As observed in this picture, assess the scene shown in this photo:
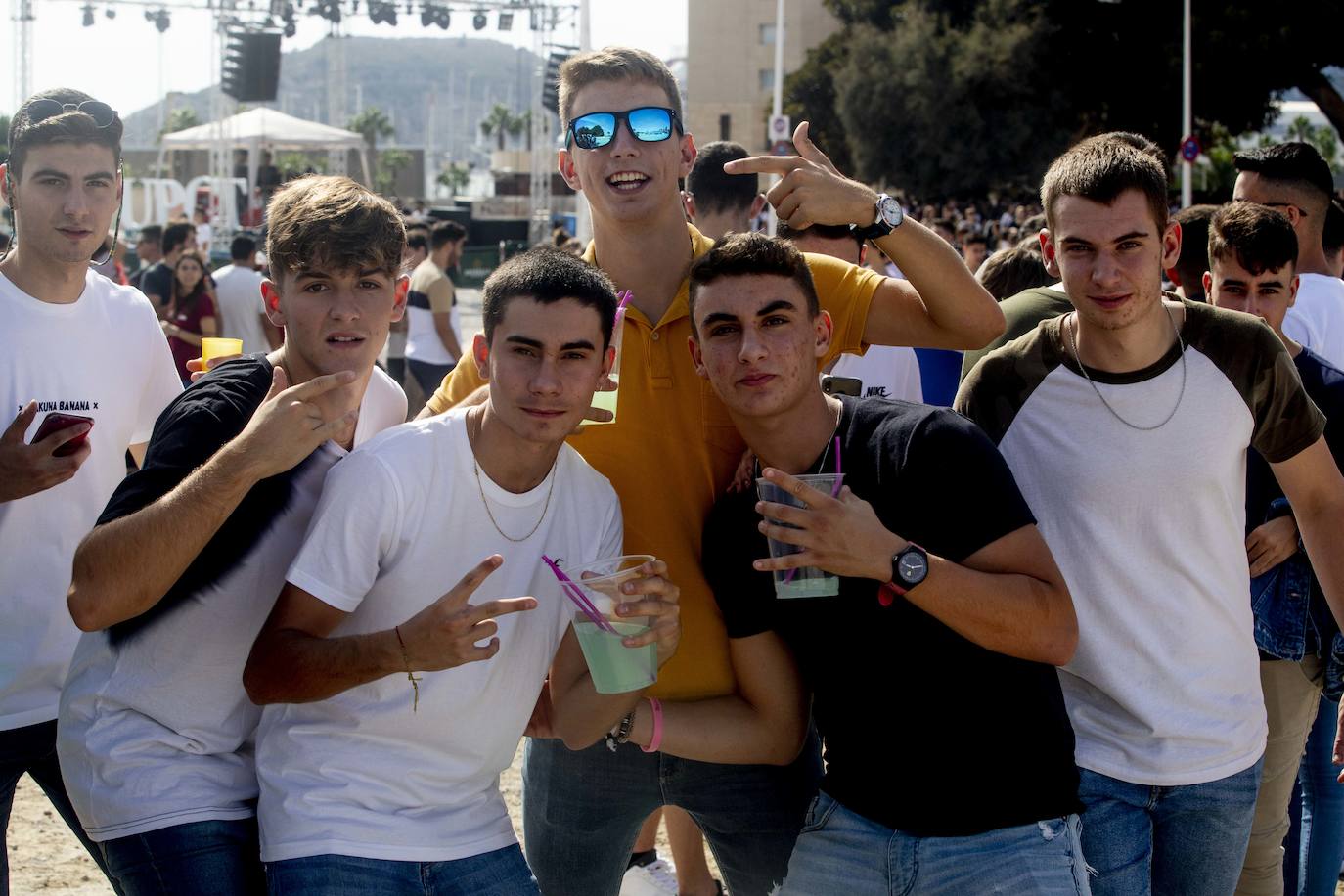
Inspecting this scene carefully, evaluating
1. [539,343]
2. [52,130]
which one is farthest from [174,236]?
[539,343]

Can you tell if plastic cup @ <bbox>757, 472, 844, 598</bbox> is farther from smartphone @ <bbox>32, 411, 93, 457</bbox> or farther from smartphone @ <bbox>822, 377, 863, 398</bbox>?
smartphone @ <bbox>32, 411, 93, 457</bbox>

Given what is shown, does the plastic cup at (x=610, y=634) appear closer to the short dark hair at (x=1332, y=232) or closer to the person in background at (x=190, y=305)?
the short dark hair at (x=1332, y=232)

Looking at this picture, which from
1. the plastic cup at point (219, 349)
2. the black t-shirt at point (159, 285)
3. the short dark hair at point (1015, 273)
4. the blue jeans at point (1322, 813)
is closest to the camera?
the plastic cup at point (219, 349)

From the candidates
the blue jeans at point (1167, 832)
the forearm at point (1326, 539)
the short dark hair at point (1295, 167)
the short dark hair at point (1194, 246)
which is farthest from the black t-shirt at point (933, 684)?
the short dark hair at point (1295, 167)

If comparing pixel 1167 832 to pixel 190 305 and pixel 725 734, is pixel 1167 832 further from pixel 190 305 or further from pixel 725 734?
pixel 190 305

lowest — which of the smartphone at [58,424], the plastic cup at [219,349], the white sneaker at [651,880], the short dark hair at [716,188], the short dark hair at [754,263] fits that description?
the white sneaker at [651,880]

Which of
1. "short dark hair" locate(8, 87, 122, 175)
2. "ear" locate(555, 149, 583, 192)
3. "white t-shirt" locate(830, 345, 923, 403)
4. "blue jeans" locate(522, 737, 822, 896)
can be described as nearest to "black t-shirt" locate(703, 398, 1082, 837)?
"blue jeans" locate(522, 737, 822, 896)

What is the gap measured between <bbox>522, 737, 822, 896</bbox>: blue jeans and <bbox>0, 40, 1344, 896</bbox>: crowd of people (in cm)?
1

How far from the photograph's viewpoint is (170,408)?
280 centimetres

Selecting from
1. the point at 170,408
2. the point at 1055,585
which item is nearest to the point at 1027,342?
the point at 1055,585

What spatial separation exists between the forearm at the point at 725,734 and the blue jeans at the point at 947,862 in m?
0.32

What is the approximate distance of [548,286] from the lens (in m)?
2.96

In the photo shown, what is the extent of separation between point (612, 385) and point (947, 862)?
136 cm

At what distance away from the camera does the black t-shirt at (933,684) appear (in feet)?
9.10
